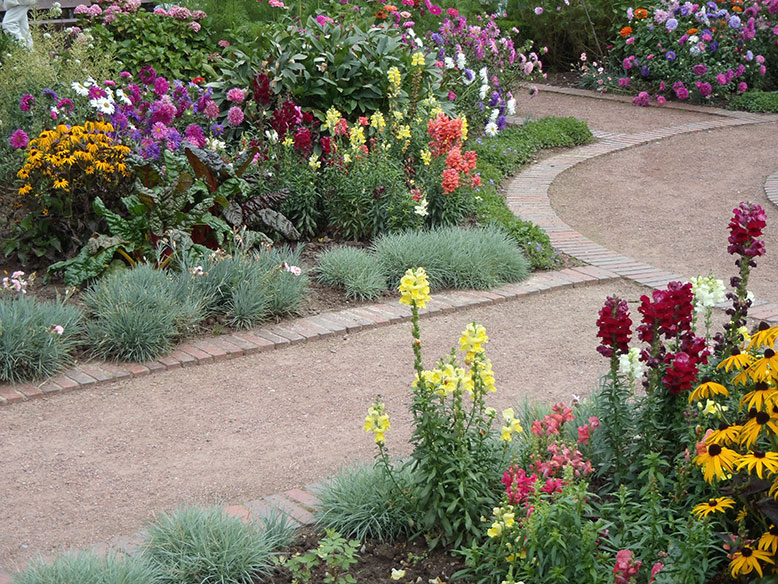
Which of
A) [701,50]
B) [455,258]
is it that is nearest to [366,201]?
[455,258]

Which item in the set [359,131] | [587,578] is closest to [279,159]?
[359,131]

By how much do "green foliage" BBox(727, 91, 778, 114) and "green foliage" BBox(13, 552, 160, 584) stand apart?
10876 millimetres

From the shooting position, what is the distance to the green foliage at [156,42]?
10289mm

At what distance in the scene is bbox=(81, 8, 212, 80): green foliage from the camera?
1029 centimetres

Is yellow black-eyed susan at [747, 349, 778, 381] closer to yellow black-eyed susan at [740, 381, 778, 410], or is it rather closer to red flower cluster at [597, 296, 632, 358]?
yellow black-eyed susan at [740, 381, 778, 410]

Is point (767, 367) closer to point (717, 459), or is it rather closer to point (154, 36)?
point (717, 459)

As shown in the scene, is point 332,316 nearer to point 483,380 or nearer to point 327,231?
point 327,231

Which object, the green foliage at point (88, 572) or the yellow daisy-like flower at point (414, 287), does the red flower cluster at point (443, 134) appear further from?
the green foliage at point (88, 572)

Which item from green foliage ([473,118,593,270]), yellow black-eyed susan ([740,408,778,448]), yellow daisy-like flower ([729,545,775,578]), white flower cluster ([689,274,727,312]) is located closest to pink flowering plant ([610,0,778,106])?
green foliage ([473,118,593,270])

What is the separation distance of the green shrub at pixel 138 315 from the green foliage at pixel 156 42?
5.48m

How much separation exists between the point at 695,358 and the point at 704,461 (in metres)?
0.61

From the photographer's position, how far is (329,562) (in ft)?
9.57

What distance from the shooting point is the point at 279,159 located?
6.97m

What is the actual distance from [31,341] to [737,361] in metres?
3.33
